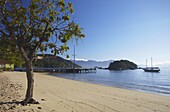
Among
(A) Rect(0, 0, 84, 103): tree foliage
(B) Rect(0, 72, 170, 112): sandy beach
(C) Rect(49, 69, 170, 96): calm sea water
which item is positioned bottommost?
(C) Rect(49, 69, 170, 96): calm sea water

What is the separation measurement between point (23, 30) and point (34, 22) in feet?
1.83

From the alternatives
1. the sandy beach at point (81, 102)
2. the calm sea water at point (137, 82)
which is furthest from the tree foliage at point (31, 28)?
the calm sea water at point (137, 82)

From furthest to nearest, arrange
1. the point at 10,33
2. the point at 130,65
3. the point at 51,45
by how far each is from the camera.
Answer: the point at 130,65 < the point at 51,45 < the point at 10,33

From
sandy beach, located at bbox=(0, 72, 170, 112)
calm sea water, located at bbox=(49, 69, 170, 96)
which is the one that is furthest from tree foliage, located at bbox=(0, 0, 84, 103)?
calm sea water, located at bbox=(49, 69, 170, 96)

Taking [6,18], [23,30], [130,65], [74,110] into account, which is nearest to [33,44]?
[23,30]

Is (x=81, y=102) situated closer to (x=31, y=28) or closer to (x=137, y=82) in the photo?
(x=31, y=28)

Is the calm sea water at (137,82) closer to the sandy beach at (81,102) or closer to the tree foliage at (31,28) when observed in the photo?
the sandy beach at (81,102)

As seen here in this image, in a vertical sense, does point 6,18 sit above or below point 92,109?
above

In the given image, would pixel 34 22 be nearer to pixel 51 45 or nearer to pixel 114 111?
pixel 51 45

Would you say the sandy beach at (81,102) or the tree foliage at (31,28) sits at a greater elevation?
the tree foliage at (31,28)

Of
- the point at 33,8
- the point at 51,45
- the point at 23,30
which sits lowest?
the point at 51,45

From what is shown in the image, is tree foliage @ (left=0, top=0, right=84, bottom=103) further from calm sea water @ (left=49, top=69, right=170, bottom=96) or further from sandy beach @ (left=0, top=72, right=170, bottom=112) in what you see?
calm sea water @ (left=49, top=69, right=170, bottom=96)

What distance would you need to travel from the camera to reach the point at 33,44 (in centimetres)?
781

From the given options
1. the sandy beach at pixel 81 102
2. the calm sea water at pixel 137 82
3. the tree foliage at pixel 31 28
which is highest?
the tree foliage at pixel 31 28
